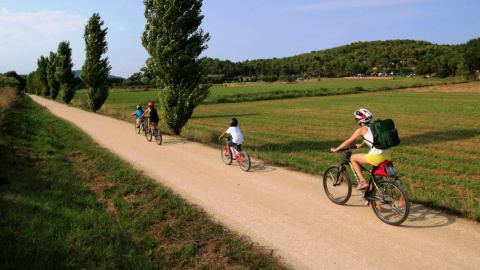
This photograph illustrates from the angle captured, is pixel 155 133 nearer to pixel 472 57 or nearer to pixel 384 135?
pixel 384 135

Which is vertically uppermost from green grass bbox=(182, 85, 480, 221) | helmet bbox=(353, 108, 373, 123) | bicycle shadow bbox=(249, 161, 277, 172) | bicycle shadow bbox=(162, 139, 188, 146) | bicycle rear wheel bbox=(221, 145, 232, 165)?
helmet bbox=(353, 108, 373, 123)

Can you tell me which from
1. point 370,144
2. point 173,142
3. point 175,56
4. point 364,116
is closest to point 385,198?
point 370,144

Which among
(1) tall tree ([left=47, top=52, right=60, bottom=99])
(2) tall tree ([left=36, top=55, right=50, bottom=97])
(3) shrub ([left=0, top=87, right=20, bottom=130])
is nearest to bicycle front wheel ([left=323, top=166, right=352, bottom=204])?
(3) shrub ([left=0, top=87, right=20, bottom=130])

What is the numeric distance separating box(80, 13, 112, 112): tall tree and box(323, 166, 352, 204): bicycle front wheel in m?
28.8

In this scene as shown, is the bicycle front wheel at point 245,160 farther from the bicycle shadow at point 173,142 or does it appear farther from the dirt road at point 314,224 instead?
the bicycle shadow at point 173,142

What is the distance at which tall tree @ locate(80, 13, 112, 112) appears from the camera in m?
30.2

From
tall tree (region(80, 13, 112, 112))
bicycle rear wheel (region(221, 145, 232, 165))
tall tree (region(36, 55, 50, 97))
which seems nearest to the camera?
bicycle rear wheel (region(221, 145, 232, 165))

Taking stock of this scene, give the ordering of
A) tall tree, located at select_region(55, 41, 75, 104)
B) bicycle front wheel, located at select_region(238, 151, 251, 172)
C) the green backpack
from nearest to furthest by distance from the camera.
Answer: the green backpack < bicycle front wheel, located at select_region(238, 151, 251, 172) < tall tree, located at select_region(55, 41, 75, 104)

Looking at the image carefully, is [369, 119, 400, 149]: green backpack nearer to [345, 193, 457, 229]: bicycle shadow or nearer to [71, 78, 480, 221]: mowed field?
[345, 193, 457, 229]: bicycle shadow

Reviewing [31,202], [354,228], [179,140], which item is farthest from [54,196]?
[179,140]

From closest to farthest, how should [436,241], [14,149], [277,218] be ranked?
[436,241], [277,218], [14,149]

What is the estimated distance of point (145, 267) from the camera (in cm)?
396

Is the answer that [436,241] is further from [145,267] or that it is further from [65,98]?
[65,98]

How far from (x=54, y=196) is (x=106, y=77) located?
1090 inches
